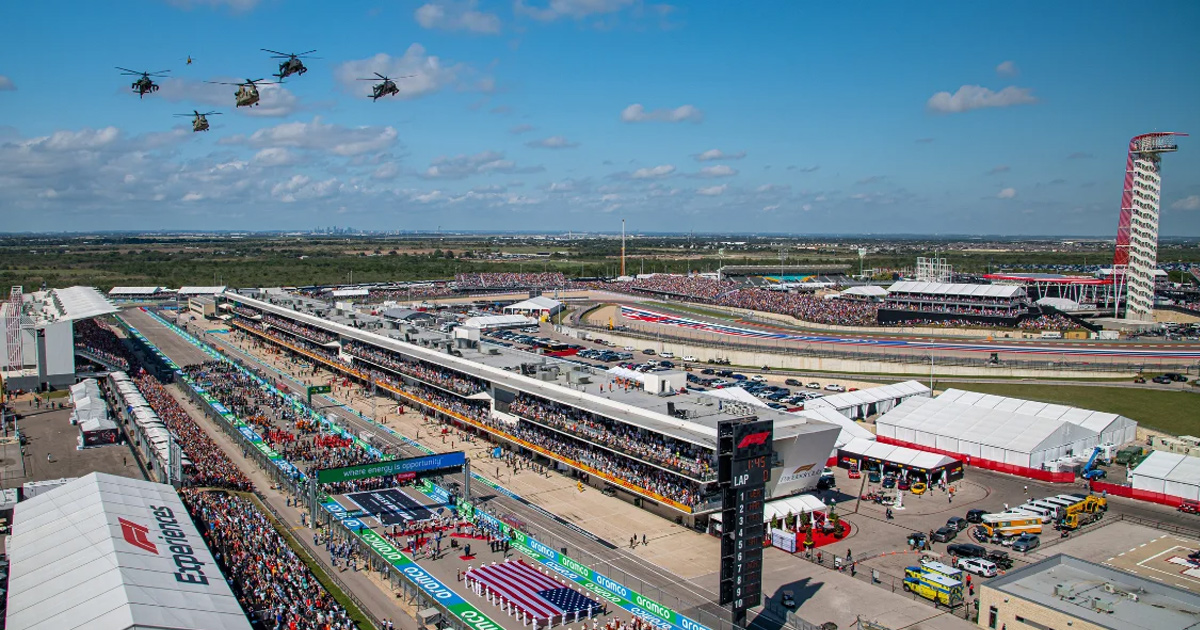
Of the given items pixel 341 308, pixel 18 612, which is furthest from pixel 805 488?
pixel 341 308

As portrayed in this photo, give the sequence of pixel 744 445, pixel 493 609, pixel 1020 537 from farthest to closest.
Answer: pixel 1020 537
pixel 493 609
pixel 744 445

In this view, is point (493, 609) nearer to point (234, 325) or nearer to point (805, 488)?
point (805, 488)

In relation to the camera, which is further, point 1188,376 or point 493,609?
point 1188,376

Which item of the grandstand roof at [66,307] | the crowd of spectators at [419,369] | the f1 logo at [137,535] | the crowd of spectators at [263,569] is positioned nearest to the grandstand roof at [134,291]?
the grandstand roof at [66,307]

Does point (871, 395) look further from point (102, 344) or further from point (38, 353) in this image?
point (102, 344)

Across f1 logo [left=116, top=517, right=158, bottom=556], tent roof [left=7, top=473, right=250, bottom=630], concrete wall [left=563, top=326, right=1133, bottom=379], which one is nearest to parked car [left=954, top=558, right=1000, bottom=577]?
tent roof [left=7, top=473, right=250, bottom=630]

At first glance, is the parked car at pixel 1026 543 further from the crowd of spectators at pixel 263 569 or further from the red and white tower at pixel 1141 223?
the red and white tower at pixel 1141 223

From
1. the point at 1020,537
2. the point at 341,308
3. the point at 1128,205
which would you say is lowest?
the point at 1020,537
